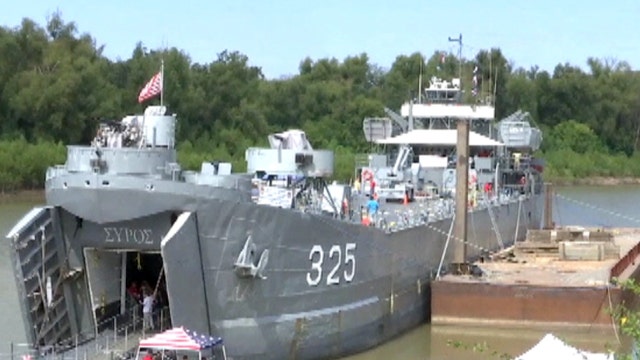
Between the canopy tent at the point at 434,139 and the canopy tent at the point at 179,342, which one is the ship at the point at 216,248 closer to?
the canopy tent at the point at 179,342

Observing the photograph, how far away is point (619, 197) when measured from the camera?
75.0 m

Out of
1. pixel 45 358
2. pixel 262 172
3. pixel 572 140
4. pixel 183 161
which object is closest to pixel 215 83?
pixel 183 161

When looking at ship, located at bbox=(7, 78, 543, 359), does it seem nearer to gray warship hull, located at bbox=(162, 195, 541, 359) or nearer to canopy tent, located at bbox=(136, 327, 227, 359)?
gray warship hull, located at bbox=(162, 195, 541, 359)

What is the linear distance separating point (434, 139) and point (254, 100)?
41.1 meters

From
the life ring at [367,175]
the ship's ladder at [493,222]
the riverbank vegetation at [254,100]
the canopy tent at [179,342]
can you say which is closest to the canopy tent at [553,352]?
the canopy tent at [179,342]

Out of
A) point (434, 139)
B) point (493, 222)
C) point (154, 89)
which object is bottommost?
point (493, 222)

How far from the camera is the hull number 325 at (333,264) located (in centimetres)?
2255

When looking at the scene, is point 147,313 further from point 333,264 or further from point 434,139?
point 434,139

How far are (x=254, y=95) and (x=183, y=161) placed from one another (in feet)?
57.8

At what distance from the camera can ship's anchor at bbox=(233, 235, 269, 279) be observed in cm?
2067

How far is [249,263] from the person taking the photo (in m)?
20.8

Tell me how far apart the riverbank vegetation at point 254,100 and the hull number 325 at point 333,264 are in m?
20.0

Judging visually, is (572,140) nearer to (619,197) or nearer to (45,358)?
(619,197)

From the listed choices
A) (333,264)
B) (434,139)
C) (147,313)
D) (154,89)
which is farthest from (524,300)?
(434,139)
